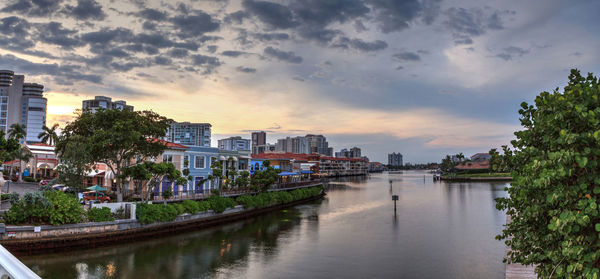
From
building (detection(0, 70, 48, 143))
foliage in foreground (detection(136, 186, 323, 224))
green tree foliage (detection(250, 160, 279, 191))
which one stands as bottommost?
foliage in foreground (detection(136, 186, 323, 224))

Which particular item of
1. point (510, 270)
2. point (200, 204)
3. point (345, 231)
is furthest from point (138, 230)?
point (510, 270)

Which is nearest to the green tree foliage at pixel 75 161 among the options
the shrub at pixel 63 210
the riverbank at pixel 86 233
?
the shrub at pixel 63 210

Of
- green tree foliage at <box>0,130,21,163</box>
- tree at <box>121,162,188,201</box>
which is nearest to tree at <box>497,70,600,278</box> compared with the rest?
green tree foliage at <box>0,130,21,163</box>

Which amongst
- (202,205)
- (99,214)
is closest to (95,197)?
(99,214)

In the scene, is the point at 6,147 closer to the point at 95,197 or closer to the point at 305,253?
the point at 95,197

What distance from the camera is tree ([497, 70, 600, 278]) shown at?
5.64 metres

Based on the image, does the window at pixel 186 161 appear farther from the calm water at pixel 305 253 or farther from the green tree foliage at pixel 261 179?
the calm water at pixel 305 253

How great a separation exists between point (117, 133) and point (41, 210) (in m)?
8.95

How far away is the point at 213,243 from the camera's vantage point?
97.1 ft

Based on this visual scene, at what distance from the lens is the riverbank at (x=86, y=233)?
22.7m

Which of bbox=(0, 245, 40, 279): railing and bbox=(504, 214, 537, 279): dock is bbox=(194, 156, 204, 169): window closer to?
bbox=(504, 214, 537, 279): dock

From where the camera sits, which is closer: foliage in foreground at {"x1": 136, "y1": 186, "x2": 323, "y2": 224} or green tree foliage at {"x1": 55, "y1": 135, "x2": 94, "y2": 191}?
foliage in foreground at {"x1": 136, "y1": 186, "x2": 323, "y2": 224}

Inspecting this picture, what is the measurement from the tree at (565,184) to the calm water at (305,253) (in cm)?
1647

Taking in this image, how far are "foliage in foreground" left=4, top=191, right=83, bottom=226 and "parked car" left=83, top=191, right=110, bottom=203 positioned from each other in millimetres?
7431
